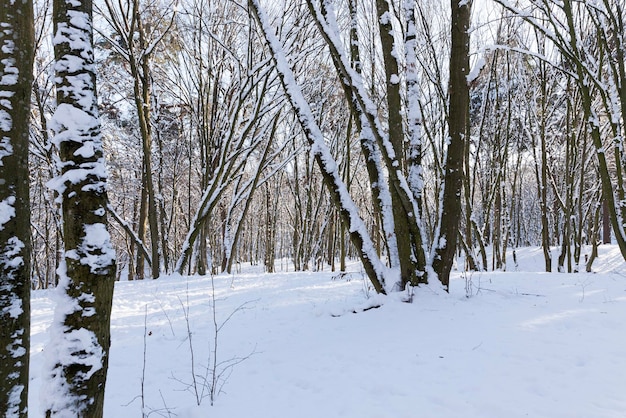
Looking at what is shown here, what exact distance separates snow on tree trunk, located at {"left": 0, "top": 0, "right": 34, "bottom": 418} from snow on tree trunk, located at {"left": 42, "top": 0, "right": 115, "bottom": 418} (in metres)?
0.20

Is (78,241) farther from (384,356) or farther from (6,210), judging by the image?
(384,356)

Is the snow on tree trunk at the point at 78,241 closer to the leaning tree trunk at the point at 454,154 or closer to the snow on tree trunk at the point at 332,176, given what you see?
the snow on tree trunk at the point at 332,176

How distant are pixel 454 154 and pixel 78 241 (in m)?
3.99

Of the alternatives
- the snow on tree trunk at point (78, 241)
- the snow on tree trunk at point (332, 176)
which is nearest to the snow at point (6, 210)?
the snow on tree trunk at point (78, 241)

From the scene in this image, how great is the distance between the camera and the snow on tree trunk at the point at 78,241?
162 centimetres

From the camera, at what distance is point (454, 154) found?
14.5 feet

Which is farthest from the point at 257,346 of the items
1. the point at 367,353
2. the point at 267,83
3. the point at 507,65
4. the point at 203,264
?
the point at 507,65

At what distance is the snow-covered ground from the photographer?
2203 millimetres

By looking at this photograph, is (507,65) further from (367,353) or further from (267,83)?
(367,353)

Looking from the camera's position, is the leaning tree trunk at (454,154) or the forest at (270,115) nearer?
the forest at (270,115)

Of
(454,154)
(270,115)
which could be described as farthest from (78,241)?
(270,115)

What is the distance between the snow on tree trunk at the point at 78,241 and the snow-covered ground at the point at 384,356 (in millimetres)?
837

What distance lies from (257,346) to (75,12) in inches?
111

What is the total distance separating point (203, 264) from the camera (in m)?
10.6
